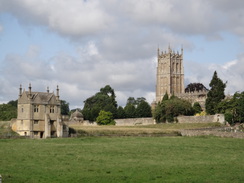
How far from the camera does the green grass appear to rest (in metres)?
24.6

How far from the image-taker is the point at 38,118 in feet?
198

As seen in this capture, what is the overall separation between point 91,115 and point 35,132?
5717 cm

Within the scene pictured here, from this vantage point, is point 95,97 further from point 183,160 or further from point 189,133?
point 183,160

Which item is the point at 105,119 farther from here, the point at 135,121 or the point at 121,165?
the point at 121,165

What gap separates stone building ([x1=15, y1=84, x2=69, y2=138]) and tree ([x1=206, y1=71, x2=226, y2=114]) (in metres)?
39.0

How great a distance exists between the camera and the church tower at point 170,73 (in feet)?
563

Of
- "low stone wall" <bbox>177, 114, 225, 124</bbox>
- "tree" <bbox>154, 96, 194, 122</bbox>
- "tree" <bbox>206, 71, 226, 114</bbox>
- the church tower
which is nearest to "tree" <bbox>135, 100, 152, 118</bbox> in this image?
"tree" <bbox>154, 96, 194, 122</bbox>

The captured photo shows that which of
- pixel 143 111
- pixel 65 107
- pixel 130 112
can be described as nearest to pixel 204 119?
pixel 143 111

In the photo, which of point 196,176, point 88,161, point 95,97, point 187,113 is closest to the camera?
point 196,176

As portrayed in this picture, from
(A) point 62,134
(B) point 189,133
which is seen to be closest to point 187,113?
(B) point 189,133

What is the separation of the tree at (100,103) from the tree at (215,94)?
3238cm

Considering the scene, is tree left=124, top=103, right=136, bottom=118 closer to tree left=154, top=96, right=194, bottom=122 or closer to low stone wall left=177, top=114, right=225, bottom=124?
tree left=154, top=96, right=194, bottom=122

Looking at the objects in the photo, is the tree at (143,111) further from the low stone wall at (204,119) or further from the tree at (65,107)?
the tree at (65,107)

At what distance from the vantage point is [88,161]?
103 feet
